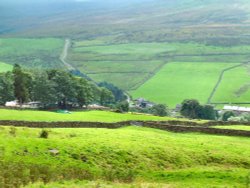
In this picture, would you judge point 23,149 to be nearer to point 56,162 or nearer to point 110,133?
point 56,162

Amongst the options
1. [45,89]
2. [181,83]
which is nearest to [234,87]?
[181,83]

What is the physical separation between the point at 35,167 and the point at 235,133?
2677 cm

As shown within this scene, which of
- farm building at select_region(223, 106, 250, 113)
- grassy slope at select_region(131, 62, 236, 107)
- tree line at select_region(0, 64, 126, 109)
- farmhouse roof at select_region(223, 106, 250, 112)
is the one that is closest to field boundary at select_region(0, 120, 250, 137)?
tree line at select_region(0, 64, 126, 109)

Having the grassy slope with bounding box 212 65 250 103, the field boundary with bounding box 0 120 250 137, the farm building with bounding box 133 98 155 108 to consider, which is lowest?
the farm building with bounding box 133 98 155 108

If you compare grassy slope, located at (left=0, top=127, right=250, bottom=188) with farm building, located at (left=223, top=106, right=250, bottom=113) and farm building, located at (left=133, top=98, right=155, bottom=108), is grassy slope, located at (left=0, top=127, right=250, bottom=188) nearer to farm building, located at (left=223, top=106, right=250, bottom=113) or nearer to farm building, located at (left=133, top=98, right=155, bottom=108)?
farm building, located at (left=223, top=106, right=250, bottom=113)

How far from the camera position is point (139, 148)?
34562mm

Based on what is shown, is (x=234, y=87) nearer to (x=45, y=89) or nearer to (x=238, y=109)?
(x=238, y=109)

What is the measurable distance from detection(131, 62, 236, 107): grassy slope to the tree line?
63164mm

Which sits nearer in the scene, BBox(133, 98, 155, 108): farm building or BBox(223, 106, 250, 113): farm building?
BBox(223, 106, 250, 113): farm building

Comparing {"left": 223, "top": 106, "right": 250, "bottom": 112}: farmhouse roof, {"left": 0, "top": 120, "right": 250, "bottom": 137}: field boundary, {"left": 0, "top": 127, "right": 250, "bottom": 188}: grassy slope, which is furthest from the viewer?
{"left": 223, "top": 106, "right": 250, "bottom": 112}: farmhouse roof

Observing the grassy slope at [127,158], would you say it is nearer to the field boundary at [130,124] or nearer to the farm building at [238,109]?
the field boundary at [130,124]

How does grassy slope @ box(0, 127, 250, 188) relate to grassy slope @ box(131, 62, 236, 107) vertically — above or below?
above

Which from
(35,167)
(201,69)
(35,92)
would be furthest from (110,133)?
(201,69)

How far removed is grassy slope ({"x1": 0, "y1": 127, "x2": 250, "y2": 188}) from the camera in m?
29.0
